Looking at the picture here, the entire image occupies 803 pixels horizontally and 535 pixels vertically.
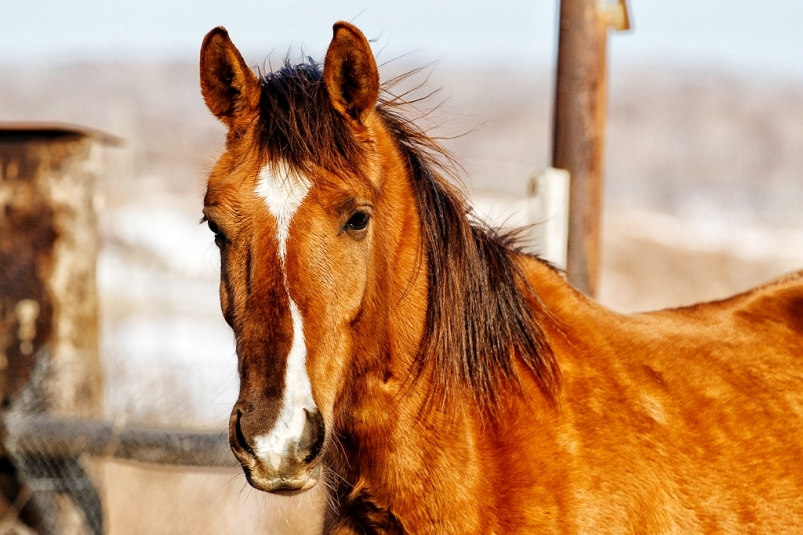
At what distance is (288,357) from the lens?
2010 millimetres

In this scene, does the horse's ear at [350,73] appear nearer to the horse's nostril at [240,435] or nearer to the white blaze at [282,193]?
the white blaze at [282,193]

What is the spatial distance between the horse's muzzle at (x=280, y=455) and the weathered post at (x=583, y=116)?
9.43 ft

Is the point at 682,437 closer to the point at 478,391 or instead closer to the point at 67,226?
the point at 478,391

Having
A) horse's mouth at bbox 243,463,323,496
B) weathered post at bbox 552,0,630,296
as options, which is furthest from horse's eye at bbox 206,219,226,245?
weathered post at bbox 552,0,630,296

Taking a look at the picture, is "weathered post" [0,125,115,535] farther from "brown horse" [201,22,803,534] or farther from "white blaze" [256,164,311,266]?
"white blaze" [256,164,311,266]

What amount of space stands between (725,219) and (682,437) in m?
25.5

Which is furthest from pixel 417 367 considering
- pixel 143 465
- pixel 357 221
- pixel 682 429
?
pixel 143 465

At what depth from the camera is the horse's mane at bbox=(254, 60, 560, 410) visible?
2488 mm

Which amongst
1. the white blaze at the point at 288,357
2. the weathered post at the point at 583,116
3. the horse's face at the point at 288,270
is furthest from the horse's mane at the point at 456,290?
the weathered post at the point at 583,116

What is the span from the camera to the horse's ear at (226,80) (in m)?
2.37

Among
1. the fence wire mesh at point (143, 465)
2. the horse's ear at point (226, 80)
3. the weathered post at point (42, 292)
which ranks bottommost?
the fence wire mesh at point (143, 465)

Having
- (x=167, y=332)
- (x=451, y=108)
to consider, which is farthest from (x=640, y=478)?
(x=167, y=332)

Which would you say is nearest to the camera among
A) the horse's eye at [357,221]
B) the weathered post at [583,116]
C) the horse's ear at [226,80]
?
the horse's eye at [357,221]

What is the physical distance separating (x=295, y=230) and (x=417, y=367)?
2.03 feet
